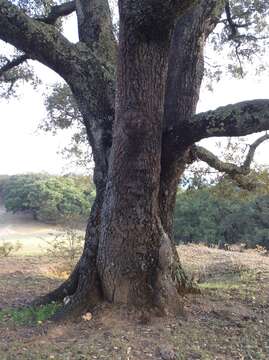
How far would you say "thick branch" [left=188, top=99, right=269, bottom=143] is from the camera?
4.06 meters

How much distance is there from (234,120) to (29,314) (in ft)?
9.39

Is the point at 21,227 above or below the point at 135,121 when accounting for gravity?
below

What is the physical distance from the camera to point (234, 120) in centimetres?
414

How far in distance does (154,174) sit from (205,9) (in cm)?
186

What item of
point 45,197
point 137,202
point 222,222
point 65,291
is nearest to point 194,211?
point 222,222

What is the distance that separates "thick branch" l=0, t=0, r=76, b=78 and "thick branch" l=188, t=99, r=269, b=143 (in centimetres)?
154

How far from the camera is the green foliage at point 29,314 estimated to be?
4723 millimetres

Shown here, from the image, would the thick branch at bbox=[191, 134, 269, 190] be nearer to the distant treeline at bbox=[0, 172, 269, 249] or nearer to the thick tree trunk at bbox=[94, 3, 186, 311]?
the thick tree trunk at bbox=[94, 3, 186, 311]

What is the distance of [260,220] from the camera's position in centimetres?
2194

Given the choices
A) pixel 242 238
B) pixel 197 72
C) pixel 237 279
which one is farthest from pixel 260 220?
pixel 197 72

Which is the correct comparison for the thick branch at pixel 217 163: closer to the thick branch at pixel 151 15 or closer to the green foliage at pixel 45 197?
the thick branch at pixel 151 15

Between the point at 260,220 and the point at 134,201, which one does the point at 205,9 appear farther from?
the point at 260,220

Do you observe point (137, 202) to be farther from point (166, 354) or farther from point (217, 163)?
point (217, 163)

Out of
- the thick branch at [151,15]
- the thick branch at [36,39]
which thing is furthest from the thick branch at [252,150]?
the thick branch at [36,39]
